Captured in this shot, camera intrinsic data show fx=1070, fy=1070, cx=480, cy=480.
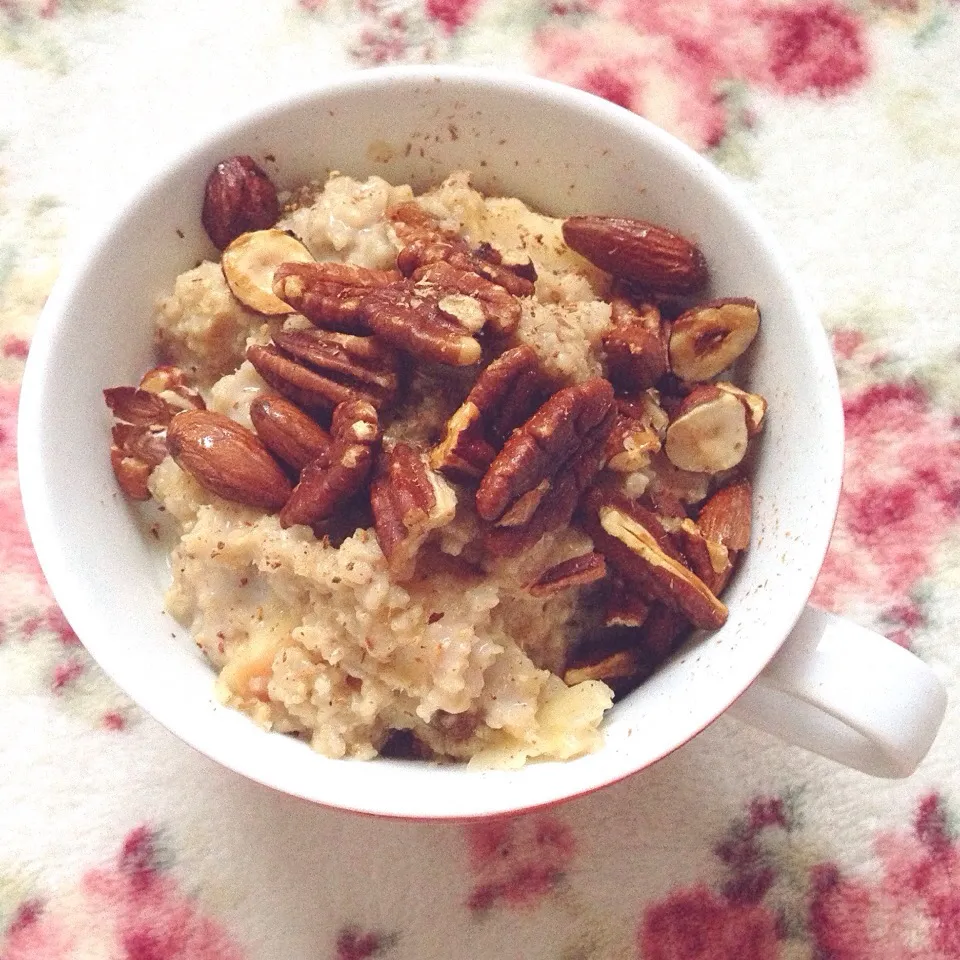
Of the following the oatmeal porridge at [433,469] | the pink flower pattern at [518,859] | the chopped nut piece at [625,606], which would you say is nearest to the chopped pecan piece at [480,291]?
the oatmeal porridge at [433,469]

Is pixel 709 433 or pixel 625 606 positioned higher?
pixel 709 433

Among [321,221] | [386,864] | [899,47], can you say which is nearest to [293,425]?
[321,221]

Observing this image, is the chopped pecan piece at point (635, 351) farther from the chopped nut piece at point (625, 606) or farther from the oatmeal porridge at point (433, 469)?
the chopped nut piece at point (625, 606)

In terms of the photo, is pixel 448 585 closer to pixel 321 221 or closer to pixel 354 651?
pixel 354 651

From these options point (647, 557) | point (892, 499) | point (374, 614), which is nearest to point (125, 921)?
point (374, 614)

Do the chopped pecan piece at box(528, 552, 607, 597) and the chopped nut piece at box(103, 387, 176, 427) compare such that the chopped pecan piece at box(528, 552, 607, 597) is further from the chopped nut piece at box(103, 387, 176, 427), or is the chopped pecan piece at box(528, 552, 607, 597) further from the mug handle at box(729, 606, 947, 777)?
the chopped nut piece at box(103, 387, 176, 427)

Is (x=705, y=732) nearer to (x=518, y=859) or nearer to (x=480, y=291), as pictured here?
(x=518, y=859)

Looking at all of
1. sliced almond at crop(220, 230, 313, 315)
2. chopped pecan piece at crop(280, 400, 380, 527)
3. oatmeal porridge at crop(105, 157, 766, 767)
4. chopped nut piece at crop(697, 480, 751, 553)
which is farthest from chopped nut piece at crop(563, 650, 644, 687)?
sliced almond at crop(220, 230, 313, 315)
